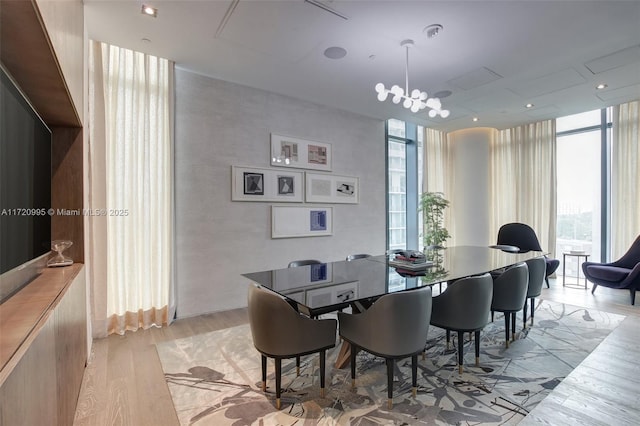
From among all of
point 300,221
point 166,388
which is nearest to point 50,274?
point 166,388

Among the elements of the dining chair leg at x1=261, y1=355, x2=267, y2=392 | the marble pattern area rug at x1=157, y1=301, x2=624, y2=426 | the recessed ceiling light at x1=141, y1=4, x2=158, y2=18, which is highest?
the recessed ceiling light at x1=141, y1=4, x2=158, y2=18

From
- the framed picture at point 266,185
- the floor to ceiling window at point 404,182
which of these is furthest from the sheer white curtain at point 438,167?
the framed picture at point 266,185

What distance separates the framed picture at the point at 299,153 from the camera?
177 inches

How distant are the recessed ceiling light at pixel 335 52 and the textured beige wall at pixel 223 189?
134 cm

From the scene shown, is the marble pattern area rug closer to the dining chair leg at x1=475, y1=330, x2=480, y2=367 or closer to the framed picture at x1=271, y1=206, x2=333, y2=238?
the dining chair leg at x1=475, y1=330, x2=480, y2=367

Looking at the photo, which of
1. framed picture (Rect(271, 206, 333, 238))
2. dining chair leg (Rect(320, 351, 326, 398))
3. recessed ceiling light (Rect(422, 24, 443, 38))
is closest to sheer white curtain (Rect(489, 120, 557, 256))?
framed picture (Rect(271, 206, 333, 238))

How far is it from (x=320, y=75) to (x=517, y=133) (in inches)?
199

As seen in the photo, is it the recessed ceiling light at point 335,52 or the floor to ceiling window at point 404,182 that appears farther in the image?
the floor to ceiling window at point 404,182

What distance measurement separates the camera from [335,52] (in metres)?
3.35

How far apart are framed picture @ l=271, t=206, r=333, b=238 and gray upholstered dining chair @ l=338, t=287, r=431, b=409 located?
2.63m

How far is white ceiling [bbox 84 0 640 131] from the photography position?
8.65ft

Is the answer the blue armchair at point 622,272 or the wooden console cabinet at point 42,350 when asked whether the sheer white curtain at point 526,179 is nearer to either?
the blue armchair at point 622,272

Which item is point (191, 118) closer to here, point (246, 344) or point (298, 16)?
point (298, 16)

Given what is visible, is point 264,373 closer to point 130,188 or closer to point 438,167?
point 130,188
